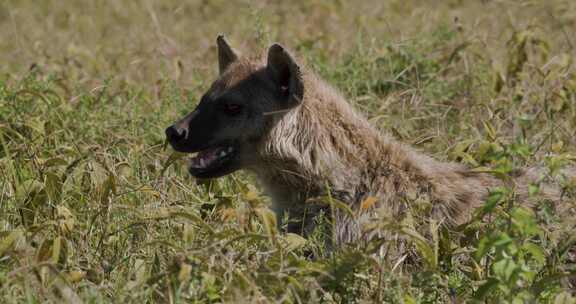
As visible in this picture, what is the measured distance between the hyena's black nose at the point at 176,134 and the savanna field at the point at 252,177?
15 cm

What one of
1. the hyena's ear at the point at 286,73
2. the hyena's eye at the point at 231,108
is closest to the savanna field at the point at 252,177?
the hyena's eye at the point at 231,108

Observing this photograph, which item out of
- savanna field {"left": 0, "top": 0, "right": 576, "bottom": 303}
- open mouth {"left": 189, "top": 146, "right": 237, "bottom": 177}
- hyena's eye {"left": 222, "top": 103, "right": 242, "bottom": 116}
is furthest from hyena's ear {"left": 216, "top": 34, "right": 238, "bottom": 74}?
open mouth {"left": 189, "top": 146, "right": 237, "bottom": 177}

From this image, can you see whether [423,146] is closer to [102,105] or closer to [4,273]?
[102,105]

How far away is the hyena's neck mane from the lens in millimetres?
4578

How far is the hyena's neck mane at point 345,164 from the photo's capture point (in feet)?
15.0

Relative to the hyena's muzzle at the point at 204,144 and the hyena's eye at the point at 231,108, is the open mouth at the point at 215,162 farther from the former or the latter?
the hyena's eye at the point at 231,108

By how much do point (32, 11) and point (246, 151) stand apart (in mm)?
6906

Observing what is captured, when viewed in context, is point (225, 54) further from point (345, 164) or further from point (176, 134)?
point (345, 164)

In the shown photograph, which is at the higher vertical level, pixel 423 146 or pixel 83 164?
pixel 83 164

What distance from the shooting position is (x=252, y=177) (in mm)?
5348

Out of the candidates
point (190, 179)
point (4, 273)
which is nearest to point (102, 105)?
point (190, 179)

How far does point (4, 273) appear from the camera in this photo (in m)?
3.79

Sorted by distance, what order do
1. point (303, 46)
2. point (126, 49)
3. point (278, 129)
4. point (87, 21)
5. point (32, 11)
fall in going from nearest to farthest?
1. point (278, 129)
2. point (303, 46)
3. point (126, 49)
4. point (87, 21)
5. point (32, 11)

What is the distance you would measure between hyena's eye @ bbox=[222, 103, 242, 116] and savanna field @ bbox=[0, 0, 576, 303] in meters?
0.33
